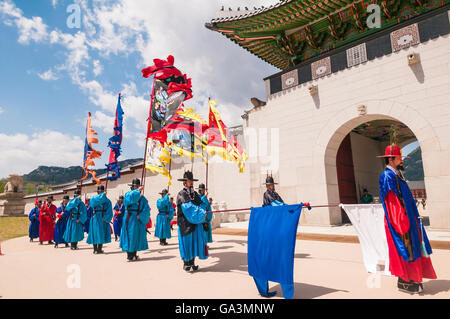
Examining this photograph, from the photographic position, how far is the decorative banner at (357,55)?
9.05 metres

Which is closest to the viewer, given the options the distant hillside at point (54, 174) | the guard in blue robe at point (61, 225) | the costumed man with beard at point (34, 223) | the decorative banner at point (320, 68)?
the guard in blue robe at point (61, 225)

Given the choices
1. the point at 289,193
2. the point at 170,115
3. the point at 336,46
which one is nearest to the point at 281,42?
the point at 336,46

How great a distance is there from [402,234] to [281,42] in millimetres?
10422

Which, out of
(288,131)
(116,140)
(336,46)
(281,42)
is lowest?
(116,140)

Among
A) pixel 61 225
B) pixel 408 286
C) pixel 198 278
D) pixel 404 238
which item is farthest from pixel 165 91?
pixel 61 225

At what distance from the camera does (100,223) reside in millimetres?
6516

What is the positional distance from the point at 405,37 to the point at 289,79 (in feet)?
13.8

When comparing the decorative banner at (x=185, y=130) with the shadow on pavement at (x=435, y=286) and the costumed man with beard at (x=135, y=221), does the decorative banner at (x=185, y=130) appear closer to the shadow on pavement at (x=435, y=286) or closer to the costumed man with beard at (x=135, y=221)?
the costumed man with beard at (x=135, y=221)

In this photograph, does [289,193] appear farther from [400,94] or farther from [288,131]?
[400,94]

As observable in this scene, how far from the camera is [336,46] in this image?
10305 mm

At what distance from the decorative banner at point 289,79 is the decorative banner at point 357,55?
2136mm

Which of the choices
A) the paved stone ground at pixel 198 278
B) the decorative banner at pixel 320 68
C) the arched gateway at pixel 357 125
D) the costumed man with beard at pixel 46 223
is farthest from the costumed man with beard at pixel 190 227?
the decorative banner at pixel 320 68

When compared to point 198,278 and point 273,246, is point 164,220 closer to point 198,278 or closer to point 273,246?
point 198,278

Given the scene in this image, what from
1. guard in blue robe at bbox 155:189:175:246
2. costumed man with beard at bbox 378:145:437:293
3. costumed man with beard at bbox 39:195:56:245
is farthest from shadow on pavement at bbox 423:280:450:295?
costumed man with beard at bbox 39:195:56:245
